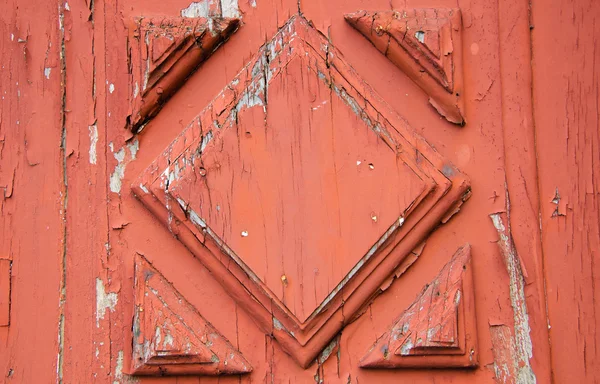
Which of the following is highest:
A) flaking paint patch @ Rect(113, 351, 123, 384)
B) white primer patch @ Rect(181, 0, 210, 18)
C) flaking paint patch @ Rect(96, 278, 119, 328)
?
white primer patch @ Rect(181, 0, 210, 18)

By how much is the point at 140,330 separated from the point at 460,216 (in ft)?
1.78

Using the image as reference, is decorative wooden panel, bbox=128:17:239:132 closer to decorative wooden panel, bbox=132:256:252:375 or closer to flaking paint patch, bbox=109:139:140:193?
flaking paint patch, bbox=109:139:140:193

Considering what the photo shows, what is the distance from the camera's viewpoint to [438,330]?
35.2 inches

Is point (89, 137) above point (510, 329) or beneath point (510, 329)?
above

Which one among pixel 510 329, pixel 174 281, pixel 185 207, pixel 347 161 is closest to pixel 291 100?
pixel 347 161

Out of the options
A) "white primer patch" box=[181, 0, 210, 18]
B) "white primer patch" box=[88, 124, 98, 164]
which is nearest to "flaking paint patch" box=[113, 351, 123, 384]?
"white primer patch" box=[88, 124, 98, 164]

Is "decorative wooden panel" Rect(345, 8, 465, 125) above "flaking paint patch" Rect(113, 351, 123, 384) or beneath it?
above

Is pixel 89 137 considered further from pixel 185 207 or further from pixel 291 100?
pixel 291 100

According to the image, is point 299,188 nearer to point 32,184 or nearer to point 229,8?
point 229,8

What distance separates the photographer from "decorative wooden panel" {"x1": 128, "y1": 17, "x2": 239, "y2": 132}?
0.95m

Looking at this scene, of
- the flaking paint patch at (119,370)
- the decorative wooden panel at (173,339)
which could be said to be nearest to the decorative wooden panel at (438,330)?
the decorative wooden panel at (173,339)

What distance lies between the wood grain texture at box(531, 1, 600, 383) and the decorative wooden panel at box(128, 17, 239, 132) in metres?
0.52

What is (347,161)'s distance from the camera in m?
0.93

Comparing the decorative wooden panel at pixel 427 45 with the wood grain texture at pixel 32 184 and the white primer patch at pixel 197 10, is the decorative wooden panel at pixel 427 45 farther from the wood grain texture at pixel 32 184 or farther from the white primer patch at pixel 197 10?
the wood grain texture at pixel 32 184
